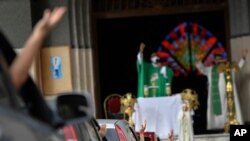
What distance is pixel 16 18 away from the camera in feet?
59.8

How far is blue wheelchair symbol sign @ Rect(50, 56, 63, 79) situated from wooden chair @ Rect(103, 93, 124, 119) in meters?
1.49

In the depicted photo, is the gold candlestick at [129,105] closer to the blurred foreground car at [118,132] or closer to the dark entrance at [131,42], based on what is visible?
the dark entrance at [131,42]

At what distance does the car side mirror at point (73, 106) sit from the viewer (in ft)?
11.9

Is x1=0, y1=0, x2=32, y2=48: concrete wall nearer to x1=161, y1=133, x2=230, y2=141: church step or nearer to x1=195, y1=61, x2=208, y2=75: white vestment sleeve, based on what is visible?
x1=195, y1=61, x2=208, y2=75: white vestment sleeve

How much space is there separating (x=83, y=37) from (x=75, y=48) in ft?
1.35

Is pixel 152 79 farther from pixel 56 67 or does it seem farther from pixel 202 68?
pixel 56 67

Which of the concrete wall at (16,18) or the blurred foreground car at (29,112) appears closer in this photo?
the blurred foreground car at (29,112)

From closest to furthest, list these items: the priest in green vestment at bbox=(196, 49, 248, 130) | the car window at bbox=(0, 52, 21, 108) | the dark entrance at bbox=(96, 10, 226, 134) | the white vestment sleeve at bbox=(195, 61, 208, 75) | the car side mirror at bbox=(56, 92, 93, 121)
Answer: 1. the car window at bbox=(0, 52, 21, 108)
2. the car side mirror at bbox=(56, 92, 93, 121)
3. the priest in green vestment at bbox=(196, 49, 248, 130)
4. the white vestment sleeve at bbox=(195, 61, 208, 75)
5. the dark entrance at bbox=(96, 10, 226, 134)

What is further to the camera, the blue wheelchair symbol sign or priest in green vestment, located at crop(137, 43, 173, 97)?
the blue wheelchair symbol sign

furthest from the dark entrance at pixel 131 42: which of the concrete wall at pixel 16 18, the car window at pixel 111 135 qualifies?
the car window at pixel 111 135

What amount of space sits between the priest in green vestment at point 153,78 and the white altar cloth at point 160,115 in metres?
0.55

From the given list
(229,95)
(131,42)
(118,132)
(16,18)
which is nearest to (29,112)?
(118,132)

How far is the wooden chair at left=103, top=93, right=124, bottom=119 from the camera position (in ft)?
62.1

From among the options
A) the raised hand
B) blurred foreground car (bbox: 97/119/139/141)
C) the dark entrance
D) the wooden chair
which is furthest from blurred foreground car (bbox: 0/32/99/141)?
the dark entrance
